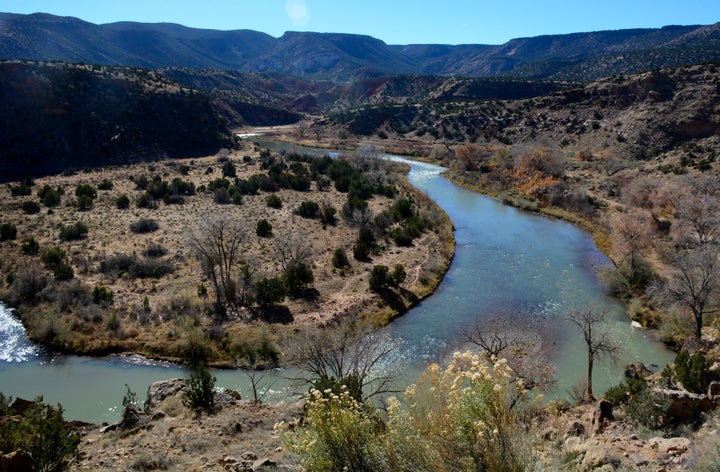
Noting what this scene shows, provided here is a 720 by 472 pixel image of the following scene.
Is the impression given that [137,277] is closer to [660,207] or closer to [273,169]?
[273,169]

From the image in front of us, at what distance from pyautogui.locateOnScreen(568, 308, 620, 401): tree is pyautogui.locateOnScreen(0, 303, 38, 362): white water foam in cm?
2322

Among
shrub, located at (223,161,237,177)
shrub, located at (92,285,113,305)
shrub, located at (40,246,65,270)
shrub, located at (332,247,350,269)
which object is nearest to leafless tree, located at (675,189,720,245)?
shrub, located at (332,247,350,269)

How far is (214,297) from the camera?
2545cm

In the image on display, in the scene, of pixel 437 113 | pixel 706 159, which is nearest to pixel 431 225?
pixel 706 159

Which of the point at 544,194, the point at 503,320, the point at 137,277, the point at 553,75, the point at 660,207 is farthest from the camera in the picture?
the point at 553,75

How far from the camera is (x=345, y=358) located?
19375 mm

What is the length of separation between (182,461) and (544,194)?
1830 inches

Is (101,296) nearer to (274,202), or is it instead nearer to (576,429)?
(274,202)

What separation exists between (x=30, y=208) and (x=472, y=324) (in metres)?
37.0

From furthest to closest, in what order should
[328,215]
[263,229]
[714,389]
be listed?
[328,215], [263,229], [714,389]

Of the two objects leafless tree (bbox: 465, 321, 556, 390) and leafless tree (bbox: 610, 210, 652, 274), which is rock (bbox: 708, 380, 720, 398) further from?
leafless tree (bbox: 610, 210, 652, 274)

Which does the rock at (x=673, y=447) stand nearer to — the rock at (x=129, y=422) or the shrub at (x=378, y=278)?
the rock at (x=129, y=422)

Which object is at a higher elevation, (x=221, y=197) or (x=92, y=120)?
(x=92, y=120)

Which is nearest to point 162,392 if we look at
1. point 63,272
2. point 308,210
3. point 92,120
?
point 63,272
